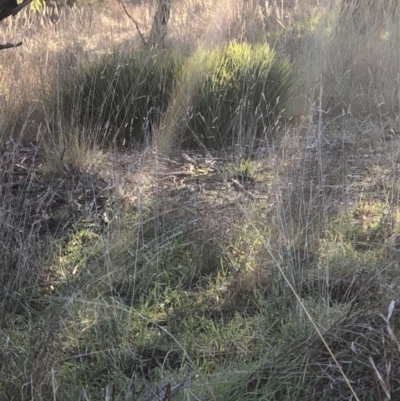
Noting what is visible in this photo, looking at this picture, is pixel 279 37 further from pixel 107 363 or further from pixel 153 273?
pixel 107 363

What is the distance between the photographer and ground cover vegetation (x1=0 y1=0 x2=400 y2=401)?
151 centimetres

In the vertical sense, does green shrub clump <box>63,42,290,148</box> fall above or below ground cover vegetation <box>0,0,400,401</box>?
above

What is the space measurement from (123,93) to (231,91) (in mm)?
711

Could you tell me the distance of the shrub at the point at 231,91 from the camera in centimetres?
356

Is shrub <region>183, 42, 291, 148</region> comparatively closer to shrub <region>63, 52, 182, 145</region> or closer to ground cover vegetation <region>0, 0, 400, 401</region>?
ground cover vegetation <region>0, 0, 400, 401</region>

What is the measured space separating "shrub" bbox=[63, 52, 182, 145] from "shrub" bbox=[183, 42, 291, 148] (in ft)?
0.70

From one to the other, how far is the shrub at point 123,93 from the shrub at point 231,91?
21cm

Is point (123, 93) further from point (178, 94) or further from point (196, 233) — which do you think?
point (196, 233)

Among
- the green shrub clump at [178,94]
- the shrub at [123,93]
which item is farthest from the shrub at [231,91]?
the shrub at [123,93]

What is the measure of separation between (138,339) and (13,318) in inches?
16.9

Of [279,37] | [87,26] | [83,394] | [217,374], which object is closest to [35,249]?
[83,394]

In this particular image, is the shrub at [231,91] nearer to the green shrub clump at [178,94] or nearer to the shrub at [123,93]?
the green shrub clump at [178,94]

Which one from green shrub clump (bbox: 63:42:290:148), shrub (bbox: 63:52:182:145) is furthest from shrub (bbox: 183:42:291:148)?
shrub (bbox: 63:52:182:145)

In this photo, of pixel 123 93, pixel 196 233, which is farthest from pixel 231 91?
pixel 196 233
